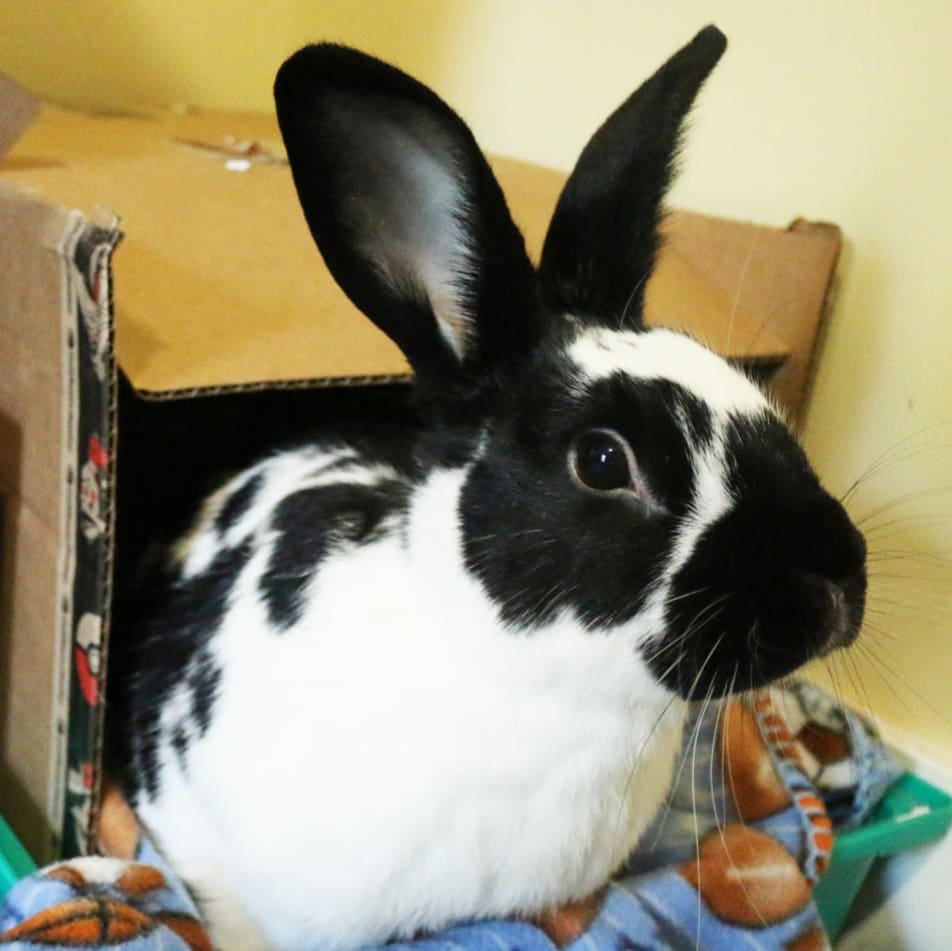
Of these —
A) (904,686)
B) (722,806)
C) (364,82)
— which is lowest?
(722,806)

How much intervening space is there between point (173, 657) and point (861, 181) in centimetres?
90

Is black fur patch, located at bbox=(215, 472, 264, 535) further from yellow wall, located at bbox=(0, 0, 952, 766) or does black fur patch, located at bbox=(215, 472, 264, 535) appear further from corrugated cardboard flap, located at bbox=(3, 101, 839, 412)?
yellow wall, located at bbox=(0, 0, 952, 766)

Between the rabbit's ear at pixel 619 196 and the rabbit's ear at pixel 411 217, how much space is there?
7cm

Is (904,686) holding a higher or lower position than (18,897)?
higher

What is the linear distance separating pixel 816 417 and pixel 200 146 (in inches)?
33.9

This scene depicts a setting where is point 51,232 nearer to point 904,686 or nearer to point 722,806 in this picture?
point 722,806

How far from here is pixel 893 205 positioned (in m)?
1.13

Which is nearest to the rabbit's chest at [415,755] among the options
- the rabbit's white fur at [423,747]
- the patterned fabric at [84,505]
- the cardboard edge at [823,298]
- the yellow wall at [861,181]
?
the rabbit's white fur at [423,747]

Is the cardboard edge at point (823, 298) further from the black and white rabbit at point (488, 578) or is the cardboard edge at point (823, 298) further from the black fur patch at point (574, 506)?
the black fur patch at point (574, 506)

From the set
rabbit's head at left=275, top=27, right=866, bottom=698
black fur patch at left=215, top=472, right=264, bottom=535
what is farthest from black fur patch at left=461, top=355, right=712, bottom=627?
black fur patch at left=215, top=472, right=264, bottom=535

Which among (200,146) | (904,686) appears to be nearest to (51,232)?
(200,146)

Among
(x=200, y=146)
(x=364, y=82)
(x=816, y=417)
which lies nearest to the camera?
(x=364, y=82)

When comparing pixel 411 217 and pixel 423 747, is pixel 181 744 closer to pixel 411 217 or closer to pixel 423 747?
pixel 423 747

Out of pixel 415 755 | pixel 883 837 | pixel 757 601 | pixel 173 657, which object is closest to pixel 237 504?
pixel 173 657
